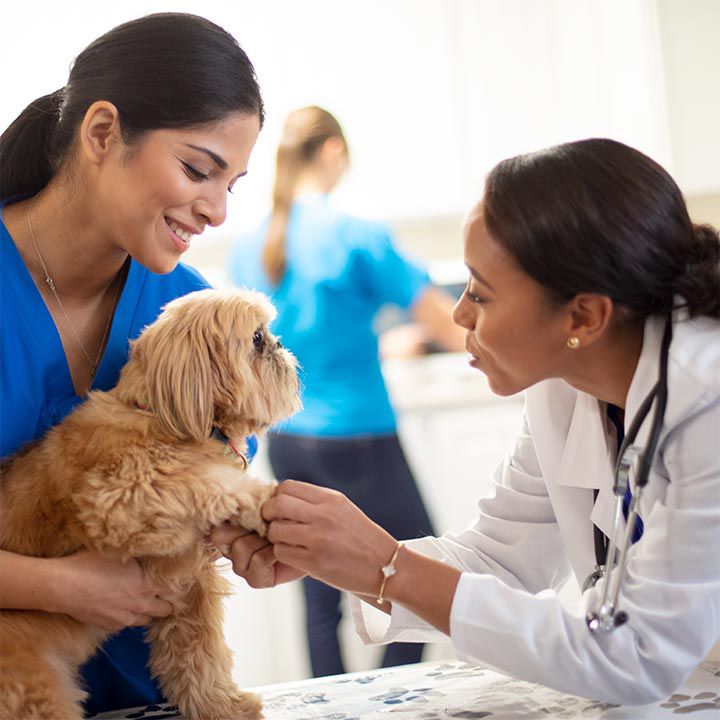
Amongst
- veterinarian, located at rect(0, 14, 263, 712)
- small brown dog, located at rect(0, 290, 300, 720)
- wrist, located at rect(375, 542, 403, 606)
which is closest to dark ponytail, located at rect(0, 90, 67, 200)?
veterinarian, located at rect(0, 14, 263, 712)

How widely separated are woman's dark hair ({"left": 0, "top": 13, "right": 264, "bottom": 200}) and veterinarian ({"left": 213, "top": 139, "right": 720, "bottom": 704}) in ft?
1.43

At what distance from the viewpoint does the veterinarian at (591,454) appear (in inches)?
46.1

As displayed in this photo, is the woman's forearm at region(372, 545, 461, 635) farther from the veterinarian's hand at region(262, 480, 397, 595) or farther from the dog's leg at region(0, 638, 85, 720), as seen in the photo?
the dog's leg at region(0, 638, 85, 720)

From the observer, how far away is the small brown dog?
1307mm

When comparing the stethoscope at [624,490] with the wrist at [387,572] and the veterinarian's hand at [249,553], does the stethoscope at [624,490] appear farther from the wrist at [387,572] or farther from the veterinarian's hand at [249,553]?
the veterinarian's hand at [249,553]

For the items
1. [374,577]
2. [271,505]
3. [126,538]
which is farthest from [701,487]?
[126,538]

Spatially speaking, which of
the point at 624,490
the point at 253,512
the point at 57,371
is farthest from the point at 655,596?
the point at 57,371

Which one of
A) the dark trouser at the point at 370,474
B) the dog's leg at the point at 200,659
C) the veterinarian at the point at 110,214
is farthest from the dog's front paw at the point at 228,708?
the dark trouser at the point at 370,474

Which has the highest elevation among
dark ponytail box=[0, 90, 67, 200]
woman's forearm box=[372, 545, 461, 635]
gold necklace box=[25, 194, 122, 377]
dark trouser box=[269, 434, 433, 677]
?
dark ponytail box=[0, 90, 67, 200]

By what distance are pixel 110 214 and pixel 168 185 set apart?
0.12 metres

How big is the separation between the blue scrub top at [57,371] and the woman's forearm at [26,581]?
0.22m

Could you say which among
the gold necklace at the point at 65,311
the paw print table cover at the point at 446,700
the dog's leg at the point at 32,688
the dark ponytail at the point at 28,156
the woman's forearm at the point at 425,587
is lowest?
the paw print table cover at the point at 446,700

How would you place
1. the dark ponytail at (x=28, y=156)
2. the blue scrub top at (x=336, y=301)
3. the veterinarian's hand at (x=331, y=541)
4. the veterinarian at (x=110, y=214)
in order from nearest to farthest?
the veterinarian's hand at (x=331, y=541) → the veterinarian at (x=110, y=214) → the dark ponytail at (x=28, y=156) → the blue scrub top at (x=336, y=301)

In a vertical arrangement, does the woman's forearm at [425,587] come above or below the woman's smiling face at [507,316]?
below
